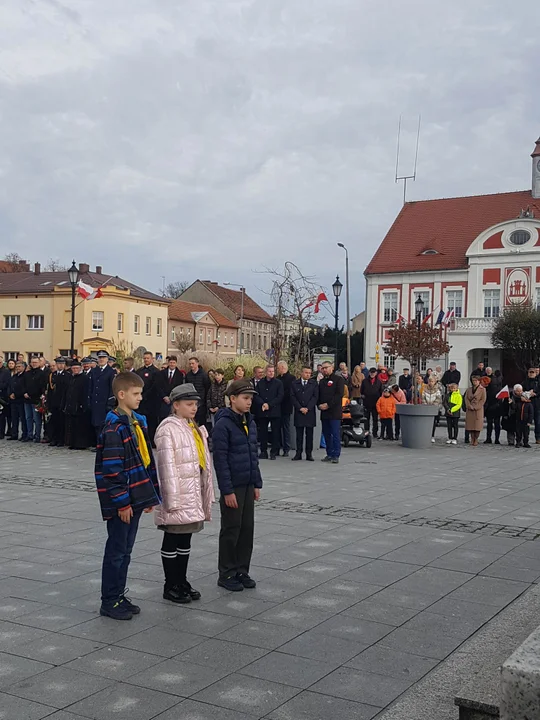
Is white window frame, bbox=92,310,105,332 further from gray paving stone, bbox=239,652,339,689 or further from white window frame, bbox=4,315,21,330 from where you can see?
gray paving stone, bbox=239,652,339,689

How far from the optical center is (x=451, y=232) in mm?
67188

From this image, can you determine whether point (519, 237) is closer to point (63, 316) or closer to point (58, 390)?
point (63, 316)

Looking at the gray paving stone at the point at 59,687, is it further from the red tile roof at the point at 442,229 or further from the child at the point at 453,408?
the red tile roof at the point at 442,229

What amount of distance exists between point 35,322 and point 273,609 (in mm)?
73017

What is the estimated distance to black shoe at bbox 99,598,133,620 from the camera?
5754 mm

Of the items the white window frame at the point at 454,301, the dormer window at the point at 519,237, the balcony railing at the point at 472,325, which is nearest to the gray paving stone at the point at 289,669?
the balcony railing at the point at 472,325

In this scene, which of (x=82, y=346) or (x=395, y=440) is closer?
(x=395, y=440)

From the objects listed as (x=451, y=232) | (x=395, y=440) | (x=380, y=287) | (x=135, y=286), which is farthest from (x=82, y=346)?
(x=395, y=440)

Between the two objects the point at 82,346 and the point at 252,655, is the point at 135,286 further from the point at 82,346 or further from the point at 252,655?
the point at 252,655

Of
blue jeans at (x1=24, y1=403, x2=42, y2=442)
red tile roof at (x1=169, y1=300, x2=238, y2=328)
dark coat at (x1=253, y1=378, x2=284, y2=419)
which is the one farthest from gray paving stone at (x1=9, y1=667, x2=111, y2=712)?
red tile roof at (x1=169, y1=300, x2=238, y2=328)

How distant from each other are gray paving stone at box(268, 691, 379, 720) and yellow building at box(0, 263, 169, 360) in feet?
221

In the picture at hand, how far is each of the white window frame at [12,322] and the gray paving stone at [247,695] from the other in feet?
248

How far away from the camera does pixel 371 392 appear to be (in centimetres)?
2220

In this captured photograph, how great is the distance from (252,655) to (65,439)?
14.2m
